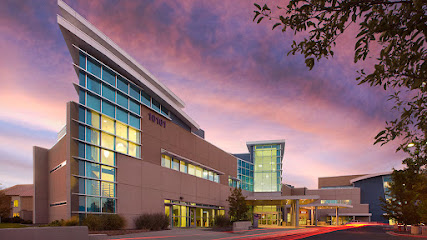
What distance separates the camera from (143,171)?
33812mm

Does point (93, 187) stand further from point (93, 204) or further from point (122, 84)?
point (122, 84)

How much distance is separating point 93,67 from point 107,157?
699 centimetres

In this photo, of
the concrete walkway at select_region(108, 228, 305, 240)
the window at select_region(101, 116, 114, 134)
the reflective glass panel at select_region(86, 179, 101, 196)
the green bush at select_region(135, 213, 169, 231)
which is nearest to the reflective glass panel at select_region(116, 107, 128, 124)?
the window at select_region(101, 116, 114, 134)

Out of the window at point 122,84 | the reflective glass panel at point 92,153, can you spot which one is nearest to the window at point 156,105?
the window at point 122,84

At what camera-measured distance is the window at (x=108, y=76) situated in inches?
1171

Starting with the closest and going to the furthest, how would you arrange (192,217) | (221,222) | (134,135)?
(134,135)
(221,222)
(192,217)

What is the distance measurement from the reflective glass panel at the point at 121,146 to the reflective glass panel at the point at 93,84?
4.48 m

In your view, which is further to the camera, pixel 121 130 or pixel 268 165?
pixel 268 165

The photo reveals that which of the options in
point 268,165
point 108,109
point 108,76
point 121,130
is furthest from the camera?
point 268,165

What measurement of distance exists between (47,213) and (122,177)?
1206 cm

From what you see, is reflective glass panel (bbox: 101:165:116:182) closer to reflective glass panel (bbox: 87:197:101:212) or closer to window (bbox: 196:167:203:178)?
reflective glass panel (bbox: 87:197:101:212)

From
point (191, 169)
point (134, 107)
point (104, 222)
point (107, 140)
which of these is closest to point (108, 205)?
point (104, 222)

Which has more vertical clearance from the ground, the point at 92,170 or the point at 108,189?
the point at 92,170

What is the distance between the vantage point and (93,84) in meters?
28.3
